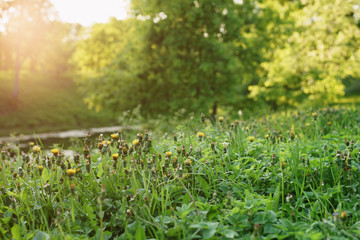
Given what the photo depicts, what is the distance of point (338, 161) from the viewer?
2820 millimetres

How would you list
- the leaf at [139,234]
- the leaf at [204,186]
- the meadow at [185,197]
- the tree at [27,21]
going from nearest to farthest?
1. the leaf at [139,234]
2. the meadow at [185,197]
3. the leaf at [204,186]
4. the tree at [27,21]

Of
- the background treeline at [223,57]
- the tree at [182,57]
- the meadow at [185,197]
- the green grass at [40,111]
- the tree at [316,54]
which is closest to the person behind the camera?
the meadow at [185,197]

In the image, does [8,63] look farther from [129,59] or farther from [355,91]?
[355,91]

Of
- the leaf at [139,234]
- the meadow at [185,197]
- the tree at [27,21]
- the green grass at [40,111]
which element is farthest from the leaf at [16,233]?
the tree at [27,21]

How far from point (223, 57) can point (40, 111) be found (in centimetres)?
2570

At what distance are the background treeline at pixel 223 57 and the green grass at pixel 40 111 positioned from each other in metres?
12.9

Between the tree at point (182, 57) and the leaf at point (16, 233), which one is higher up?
the tree at point (182, 57)

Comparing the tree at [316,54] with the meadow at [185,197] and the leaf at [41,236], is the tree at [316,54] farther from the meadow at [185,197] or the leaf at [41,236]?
the leaf at [41,236]

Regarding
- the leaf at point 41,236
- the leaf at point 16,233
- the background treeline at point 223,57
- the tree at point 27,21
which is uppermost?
the tree at point 27,21

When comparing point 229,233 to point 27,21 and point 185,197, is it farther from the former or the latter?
point 27,21

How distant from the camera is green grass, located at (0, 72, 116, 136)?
27.1m

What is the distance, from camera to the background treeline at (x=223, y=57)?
35.4 ft

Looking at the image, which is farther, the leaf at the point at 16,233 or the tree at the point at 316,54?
the tree at the point at 316,54

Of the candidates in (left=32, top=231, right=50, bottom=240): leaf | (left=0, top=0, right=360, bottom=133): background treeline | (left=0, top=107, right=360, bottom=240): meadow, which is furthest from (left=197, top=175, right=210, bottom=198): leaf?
(left=0, top=0, right=360, bottom=133): background treeline
